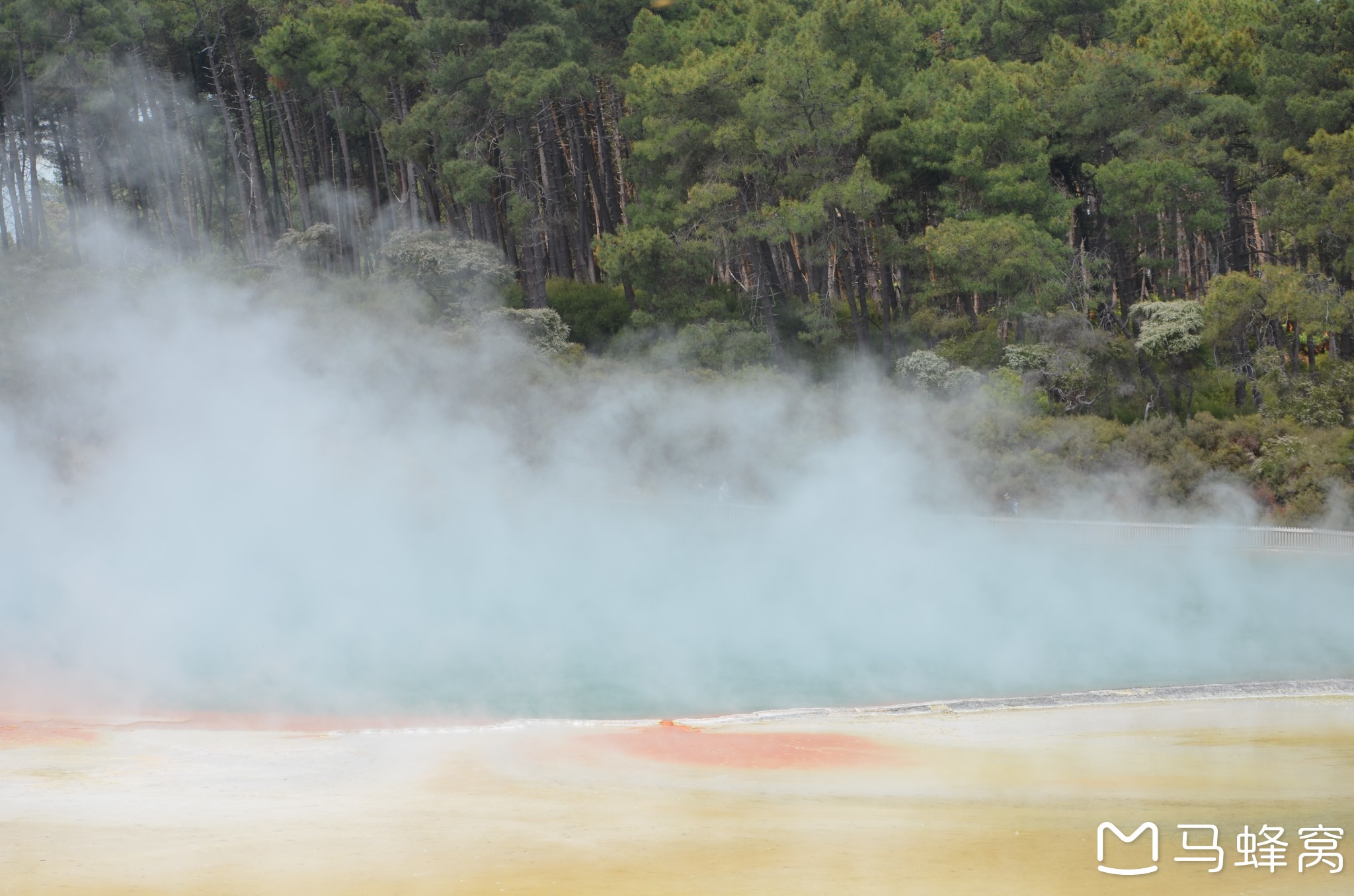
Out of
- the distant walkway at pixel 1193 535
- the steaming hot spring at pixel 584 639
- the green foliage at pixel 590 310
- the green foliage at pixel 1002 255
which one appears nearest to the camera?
the steaming hot spring at pixel 584 639

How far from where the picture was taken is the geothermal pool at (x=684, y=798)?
6508 mm

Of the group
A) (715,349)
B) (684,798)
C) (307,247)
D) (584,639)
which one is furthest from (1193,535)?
(307,247)

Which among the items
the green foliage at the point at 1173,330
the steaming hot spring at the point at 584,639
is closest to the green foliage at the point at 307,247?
the steaming hot spring at the point at 584,639

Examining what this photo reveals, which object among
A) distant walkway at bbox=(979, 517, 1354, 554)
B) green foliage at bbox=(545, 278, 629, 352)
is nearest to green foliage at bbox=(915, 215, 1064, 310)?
distant walkway at bbox=(979, 517, 1354, 554)

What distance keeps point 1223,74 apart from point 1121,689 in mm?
17784

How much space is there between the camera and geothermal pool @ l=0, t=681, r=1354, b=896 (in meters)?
6.51

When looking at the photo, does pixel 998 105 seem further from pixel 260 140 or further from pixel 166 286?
pixel 260 140

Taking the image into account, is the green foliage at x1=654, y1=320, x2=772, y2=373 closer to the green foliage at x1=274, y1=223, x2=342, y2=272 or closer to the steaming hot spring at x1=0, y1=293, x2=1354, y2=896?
the steaming hot spring at x1=0, y1=293, x2=1354, y2=896

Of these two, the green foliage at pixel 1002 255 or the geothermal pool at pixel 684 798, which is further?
the green foliage at pixel 1002 255

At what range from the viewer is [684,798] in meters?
8.09

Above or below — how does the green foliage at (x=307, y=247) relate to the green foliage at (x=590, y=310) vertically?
above

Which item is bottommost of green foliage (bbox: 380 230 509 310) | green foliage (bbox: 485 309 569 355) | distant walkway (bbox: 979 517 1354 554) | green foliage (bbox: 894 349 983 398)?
distant walkway (bbox: 979 517 1354 554)

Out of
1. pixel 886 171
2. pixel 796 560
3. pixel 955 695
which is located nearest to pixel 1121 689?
pixel 955 695

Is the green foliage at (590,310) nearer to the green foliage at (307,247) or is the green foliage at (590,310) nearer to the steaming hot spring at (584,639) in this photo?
the steaming hot spring at (584,639)
